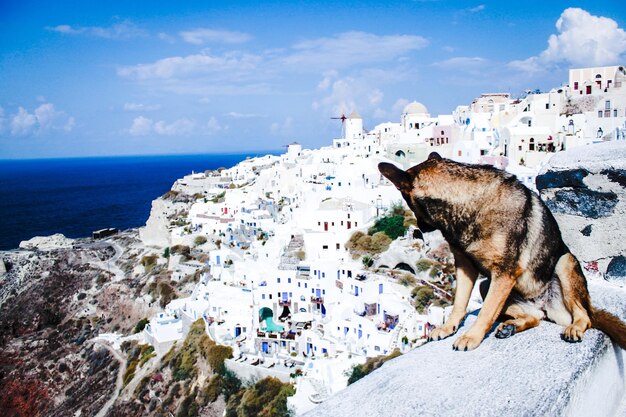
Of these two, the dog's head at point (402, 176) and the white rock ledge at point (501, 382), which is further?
the dog's head at point (402, 176)

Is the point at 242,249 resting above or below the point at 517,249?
below

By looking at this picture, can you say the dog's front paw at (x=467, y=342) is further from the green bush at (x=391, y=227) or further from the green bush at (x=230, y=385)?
the green bush at (x=391, y=227)

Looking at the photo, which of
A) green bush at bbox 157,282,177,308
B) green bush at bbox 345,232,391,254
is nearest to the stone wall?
green bush at bbox 345,232,391,254

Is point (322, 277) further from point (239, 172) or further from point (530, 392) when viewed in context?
point (239, 172)

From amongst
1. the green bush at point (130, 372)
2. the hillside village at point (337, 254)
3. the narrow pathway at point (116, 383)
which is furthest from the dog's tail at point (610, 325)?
the green bush at point (130, 372)

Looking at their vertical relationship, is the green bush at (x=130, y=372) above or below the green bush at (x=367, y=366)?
below

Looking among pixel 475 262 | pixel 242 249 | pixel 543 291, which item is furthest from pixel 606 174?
pixel 242 249

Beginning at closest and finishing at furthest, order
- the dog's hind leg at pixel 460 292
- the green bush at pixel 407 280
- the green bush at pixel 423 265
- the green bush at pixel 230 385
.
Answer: the dog's hind leg at pixel 460 292 → the green bush at pixel 230 385 → the green bush at pixel 407 280 → the green bush at pixel 423 265
